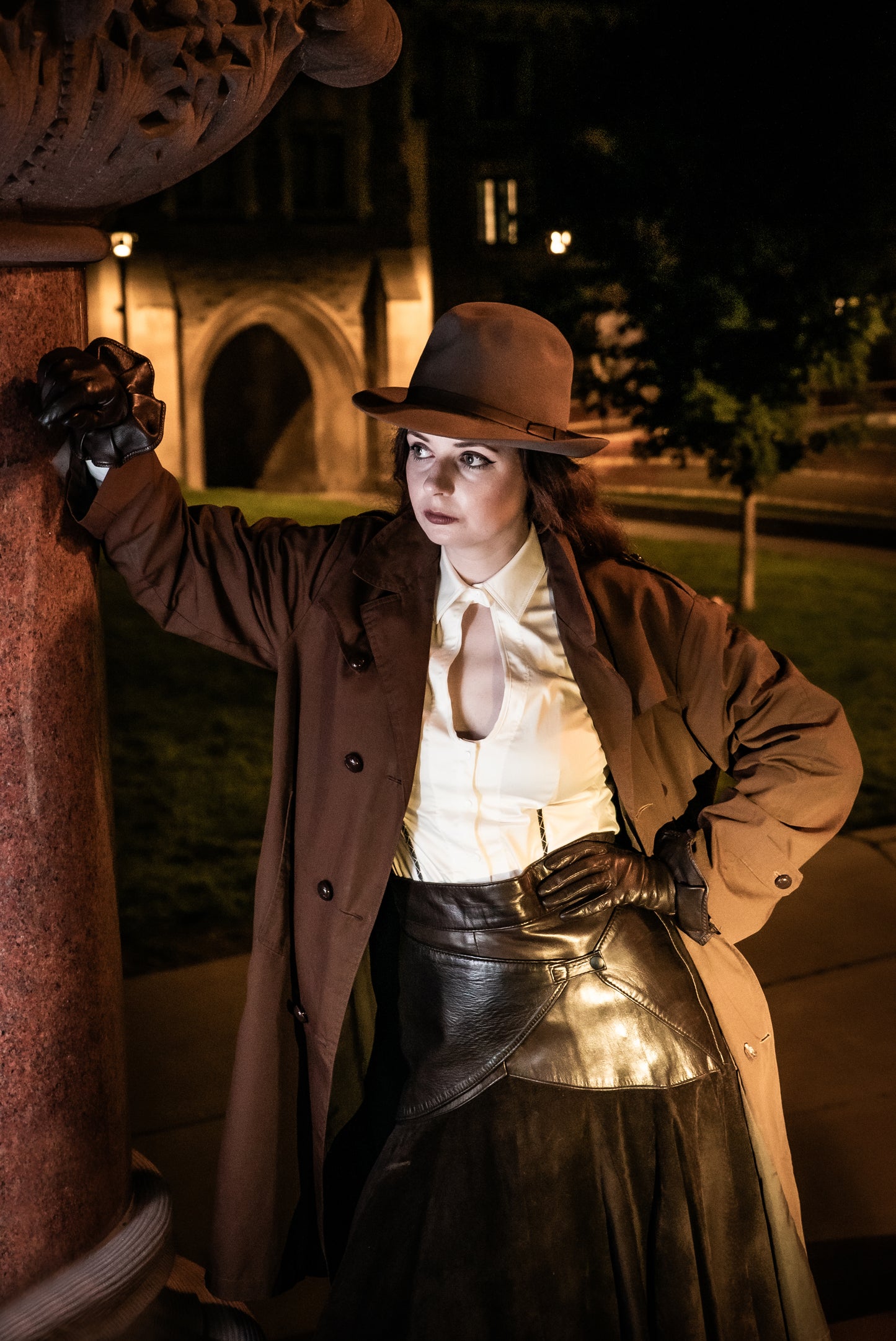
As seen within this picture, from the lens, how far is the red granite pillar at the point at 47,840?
201 cm

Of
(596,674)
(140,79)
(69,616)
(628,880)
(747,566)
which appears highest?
(140,79)

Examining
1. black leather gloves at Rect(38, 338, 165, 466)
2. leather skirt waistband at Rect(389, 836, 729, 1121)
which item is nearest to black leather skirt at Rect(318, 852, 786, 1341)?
leather skirt waistband at Rect(389, 836, 729, 1121)

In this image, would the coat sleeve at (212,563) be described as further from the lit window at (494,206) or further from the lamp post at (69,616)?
the lit window at (494,206)

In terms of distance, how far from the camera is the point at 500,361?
228 cm

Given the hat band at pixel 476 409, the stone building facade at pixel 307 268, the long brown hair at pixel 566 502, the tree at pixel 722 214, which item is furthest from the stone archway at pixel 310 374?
the hat band at pixel 476 409

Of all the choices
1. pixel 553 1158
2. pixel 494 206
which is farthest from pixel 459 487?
pixel 494 206

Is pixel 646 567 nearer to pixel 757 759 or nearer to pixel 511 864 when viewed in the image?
pixel 757 759

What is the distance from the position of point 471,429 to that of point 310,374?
29.5 m

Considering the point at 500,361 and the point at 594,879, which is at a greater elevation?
the point at 500,361

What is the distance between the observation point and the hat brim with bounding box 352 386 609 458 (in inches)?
86.7

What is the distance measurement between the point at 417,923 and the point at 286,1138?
0.53 meters

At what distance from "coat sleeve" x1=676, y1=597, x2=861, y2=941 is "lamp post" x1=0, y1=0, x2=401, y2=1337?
1.00 metres

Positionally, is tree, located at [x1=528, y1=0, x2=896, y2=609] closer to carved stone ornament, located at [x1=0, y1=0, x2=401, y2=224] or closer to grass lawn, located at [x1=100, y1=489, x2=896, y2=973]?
grass lawn, located at [x1=100, y1=489, x2=896, y2=973]

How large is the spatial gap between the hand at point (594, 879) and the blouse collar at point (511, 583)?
1.34 ft
